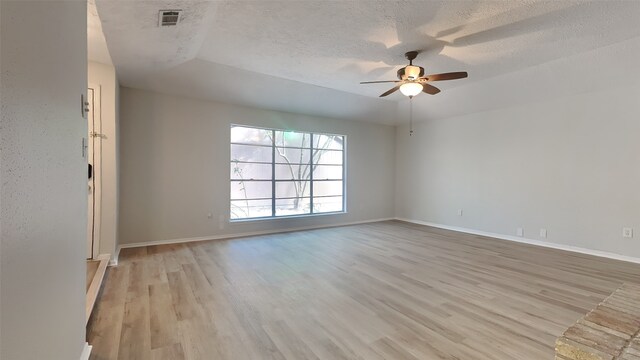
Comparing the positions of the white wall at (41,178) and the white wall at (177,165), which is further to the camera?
the white wall at (177,165)

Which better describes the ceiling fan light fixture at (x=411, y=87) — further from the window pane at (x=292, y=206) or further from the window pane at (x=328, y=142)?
the window pane at (x=292, y=206)

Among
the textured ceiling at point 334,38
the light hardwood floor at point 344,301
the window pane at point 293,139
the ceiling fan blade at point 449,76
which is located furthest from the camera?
the window pane at point 293,139

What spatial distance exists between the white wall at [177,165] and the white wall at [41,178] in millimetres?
3321

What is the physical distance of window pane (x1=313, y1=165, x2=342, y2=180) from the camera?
6.73 m

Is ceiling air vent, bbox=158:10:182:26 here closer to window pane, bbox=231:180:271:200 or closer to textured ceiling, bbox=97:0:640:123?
textured ceiling, bbox=97:0:640:123

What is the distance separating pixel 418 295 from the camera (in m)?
2.85

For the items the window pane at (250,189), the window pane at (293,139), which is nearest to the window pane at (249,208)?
the window pane at (250,189)

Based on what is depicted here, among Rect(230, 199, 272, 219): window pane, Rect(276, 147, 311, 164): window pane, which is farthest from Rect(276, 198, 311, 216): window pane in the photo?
Rect(276, 147, 311, 164): window pane

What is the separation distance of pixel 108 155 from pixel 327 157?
4.27 metres

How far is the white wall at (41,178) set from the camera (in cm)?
82

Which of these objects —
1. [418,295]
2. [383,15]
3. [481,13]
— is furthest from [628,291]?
[383,15]

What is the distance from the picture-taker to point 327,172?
271 inches

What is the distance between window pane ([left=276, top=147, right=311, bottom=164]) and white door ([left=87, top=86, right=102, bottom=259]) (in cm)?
311

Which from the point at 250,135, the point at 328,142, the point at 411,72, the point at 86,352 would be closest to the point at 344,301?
the point at 86,352
